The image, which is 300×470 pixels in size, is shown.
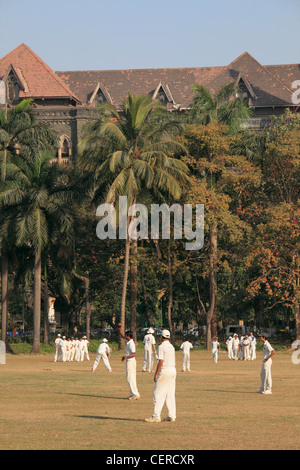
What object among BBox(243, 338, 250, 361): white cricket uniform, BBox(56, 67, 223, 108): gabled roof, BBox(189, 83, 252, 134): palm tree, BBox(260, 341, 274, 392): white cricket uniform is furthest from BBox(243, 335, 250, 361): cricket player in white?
BBox(56, 67, 223, 108): gabled roof

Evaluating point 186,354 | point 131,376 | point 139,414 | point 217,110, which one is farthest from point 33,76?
point 139,414

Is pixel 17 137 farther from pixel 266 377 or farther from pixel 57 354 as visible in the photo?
pixel 266 377

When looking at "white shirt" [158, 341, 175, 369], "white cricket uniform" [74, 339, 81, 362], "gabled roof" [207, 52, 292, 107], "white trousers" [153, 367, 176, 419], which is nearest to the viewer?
"white trousers" [153, 367, 176, 419]

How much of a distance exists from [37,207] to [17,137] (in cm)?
420

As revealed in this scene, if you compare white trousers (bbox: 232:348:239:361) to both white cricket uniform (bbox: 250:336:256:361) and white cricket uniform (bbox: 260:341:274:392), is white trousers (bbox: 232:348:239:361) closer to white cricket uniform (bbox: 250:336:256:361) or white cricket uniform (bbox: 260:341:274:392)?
white cricket uniform (bbox: 250:336:256:361)

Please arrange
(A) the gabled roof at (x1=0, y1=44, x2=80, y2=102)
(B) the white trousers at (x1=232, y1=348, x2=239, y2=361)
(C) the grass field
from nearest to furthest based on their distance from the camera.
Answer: (C) the grass field < (B) the white trousers at (x1=232, y1=348, x2=239, y2=361) < (A) the gabled roof at (x1=0, y1=44, x2=80, y2=102)

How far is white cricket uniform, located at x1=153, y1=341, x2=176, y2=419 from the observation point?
14922mm

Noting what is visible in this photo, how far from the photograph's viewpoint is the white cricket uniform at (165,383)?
14.9 meters

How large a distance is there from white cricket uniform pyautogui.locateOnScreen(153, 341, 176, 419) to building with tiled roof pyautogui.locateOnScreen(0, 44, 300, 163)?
59.2 meters

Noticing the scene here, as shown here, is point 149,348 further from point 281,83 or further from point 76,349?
point 281,83

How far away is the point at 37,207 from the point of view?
4322 centimetres
